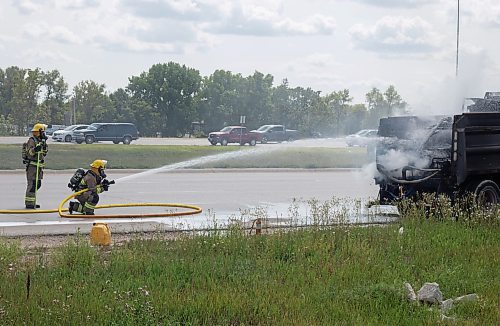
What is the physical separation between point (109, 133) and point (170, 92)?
36384 mm

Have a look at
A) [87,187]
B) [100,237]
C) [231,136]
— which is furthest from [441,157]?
[231,136]

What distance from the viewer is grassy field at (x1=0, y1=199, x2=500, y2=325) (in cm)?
621

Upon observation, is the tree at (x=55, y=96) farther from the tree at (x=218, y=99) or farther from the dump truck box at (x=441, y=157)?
the dump truck box at (x=441, y=157)

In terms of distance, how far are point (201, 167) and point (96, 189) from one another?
15413 millimetres

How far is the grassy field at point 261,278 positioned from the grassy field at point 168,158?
18.9 m

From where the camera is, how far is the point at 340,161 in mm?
34438

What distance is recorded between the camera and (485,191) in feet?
41.2

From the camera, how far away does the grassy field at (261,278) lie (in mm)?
6211

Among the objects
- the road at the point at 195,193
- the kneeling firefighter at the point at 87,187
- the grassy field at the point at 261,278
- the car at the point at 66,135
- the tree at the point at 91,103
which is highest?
the tree at the point at 91,103

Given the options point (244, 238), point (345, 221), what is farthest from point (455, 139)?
point (244, 238)

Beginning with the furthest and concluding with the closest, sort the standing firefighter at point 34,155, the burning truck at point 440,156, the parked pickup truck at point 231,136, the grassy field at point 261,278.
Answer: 1. the parked pickup truck at point 231,136
2. the standing firefighter at point 34,155
3. the burning truck at point 440,156
4. the grassy field at point 261,278

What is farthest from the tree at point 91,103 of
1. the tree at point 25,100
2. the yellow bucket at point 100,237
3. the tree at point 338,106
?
the yellow bucket at point 100,237

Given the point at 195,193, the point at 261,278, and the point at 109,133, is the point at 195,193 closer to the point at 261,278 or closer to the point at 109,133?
the point at 261,278

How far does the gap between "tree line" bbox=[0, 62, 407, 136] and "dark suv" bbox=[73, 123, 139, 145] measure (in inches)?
1081
